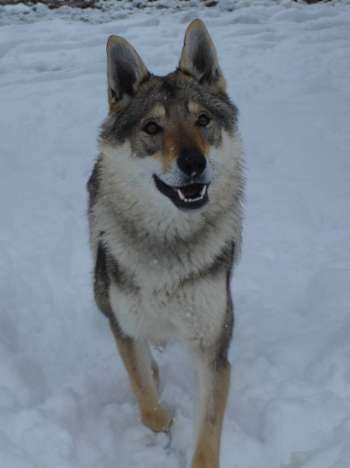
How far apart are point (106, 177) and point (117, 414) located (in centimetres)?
134

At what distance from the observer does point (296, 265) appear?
509cm

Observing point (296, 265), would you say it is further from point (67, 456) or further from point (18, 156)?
point (18, 156)

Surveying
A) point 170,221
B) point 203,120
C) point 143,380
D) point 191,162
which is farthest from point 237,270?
point 191,162

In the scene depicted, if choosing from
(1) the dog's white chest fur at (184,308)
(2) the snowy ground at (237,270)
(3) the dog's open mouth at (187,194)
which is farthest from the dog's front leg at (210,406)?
(3) the dog's open mouth at (187,194)

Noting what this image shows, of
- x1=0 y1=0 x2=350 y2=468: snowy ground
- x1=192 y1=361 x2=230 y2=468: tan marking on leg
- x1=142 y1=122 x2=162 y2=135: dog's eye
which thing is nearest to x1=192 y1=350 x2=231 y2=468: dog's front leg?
x1=192 y1=361 x2=230 y2=468: tan marking on leg

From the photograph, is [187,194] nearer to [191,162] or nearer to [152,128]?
[191,162]

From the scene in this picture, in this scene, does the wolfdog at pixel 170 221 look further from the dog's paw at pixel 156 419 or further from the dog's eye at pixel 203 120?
the dog's paw at pixel 156 419

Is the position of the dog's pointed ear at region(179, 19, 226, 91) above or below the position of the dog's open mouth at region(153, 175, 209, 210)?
above

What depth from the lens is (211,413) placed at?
322cm

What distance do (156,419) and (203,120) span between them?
158 centimetres

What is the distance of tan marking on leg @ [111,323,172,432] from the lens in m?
3.48

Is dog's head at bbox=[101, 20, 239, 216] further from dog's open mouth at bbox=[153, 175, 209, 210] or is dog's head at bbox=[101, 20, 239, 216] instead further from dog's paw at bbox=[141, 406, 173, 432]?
dog's paw at bbox=[141, 406, 173, 432]

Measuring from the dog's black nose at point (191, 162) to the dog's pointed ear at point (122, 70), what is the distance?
681mm

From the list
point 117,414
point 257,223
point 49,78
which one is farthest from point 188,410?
point 49,78
